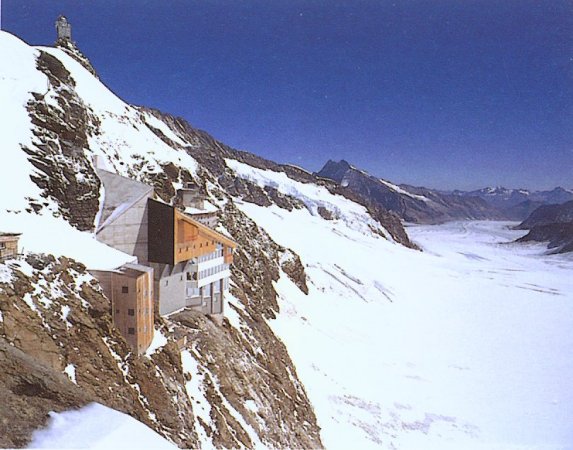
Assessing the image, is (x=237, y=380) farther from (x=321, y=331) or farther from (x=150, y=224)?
(x=321, y=331)

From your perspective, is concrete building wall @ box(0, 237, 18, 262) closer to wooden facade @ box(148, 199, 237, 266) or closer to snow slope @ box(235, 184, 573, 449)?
wooden facade @ box(148, 199, 237, 266)

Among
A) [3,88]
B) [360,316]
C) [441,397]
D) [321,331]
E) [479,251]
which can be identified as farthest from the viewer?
[479,251]

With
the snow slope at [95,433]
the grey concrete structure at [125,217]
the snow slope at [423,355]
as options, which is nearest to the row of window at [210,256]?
the grey concrete structure at [125,217]

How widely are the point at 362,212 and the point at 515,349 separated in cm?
10280

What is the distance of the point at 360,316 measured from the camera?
54656 millimetres

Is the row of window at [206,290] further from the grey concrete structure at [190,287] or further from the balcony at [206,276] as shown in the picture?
the balcony at [206,276]

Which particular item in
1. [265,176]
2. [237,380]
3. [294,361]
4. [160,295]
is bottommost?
[294,361]

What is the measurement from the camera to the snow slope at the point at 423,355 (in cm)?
2866

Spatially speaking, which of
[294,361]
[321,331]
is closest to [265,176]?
[321,331]

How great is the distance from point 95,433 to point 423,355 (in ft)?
143

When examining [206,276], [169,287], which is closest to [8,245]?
[169,287]

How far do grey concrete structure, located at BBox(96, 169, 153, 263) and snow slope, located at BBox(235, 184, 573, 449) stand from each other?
17510 millimetres

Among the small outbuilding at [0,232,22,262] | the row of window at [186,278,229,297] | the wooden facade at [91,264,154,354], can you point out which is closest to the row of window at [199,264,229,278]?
the row of window at [186,278,229,297]

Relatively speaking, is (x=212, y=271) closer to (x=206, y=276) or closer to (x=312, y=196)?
(x=206, y=276)
